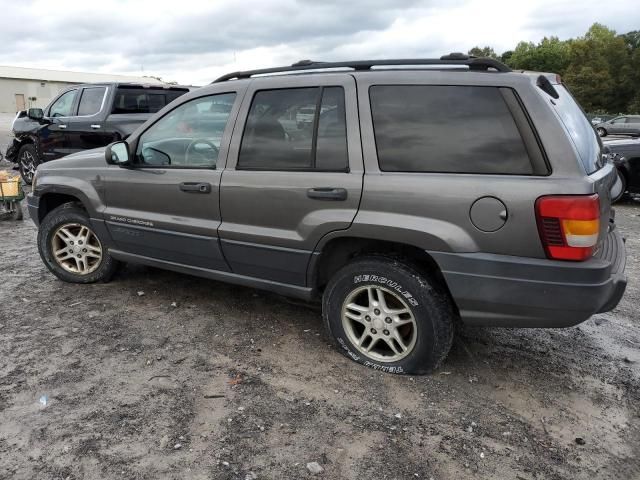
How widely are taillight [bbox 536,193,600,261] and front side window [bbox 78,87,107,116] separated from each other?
8.18 m

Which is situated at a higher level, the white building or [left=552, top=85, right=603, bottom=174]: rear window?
the white building

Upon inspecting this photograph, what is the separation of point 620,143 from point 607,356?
694 centimetres

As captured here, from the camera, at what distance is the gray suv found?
271 cm

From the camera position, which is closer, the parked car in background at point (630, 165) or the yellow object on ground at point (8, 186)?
the yellow object on ground at point (8, 186)

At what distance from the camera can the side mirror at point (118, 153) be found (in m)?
4.07

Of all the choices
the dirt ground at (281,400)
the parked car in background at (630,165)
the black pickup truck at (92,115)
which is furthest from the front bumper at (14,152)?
the parked car in background at (630,165)

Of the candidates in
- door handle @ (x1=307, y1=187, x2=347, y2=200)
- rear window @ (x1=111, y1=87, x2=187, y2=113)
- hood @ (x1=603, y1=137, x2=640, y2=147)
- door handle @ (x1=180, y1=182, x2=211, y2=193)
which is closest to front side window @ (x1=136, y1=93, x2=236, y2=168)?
door handle @ (x1=180, y1=182, x2=211, y2=193)

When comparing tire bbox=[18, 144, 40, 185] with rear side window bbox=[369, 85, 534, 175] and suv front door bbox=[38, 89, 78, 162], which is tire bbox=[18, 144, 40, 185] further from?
rear side window bbox=[369, 85, 534, 175]

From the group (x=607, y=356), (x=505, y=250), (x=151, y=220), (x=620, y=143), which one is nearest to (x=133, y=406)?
(x=151, y=220)

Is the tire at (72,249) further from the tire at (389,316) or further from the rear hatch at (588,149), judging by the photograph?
the rear hatch at (588,149)

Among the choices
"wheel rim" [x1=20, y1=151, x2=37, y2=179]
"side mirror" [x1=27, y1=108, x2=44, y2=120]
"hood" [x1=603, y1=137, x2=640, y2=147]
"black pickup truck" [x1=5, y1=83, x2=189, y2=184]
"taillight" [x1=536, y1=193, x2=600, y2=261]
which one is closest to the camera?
"taillight" [x1=536, y1=193, x2=600, y2=261]

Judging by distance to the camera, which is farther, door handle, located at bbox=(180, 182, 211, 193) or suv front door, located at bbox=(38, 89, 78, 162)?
suv front door, located at bbox=(38, 89, 78, 162)

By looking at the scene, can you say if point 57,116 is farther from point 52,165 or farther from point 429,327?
point 429,327

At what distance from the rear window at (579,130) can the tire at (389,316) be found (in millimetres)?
1083
